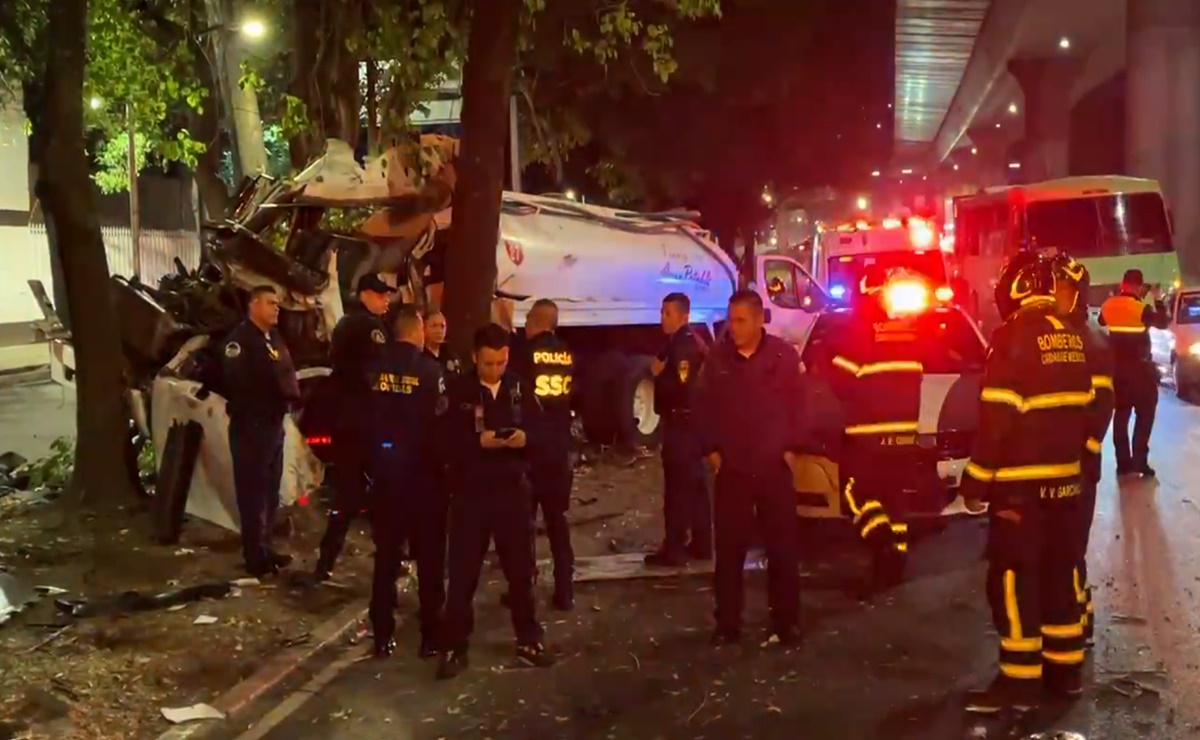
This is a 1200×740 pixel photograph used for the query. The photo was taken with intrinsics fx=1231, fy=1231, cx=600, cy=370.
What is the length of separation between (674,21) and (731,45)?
7.80ft

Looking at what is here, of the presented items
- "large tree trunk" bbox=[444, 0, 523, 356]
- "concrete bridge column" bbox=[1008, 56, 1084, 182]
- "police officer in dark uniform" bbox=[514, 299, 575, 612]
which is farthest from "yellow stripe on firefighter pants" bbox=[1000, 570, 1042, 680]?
"concrete bridge column" bbox=[1008, 56, 1084, 182]

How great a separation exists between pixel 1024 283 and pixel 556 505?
3025mm

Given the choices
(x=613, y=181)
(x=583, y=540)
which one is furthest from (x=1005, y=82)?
(x=583, y=540)

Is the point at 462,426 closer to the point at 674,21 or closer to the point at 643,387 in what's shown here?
the point at 643,387

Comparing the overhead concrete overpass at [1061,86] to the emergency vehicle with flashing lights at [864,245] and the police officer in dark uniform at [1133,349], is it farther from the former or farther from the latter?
the police officer in dark uniform at [1133,349]

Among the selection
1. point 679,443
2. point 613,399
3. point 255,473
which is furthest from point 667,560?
point 613,399

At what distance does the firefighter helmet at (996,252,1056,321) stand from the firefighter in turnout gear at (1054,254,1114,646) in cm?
15

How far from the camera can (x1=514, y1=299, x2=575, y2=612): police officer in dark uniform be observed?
7227 mm

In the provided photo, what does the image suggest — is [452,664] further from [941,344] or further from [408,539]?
[941,344]

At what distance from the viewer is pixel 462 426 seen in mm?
6035

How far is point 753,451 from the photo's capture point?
247 inches

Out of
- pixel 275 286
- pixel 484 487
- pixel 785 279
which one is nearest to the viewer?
pixel 484 487

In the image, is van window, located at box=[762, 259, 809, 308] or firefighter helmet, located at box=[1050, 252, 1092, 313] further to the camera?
van window, located at box=[762, 259, 809, 308]

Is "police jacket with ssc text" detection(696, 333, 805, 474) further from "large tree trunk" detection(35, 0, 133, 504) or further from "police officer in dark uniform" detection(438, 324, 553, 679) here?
"large tree trunk" detection(35, 0, 133, 504)
